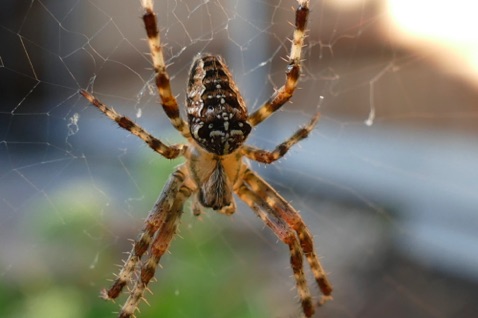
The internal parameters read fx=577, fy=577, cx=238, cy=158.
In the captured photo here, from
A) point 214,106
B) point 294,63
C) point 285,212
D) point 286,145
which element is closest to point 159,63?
point 214,106

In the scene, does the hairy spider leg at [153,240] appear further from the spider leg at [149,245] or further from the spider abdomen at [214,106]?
the spider abdomen at [214,106]

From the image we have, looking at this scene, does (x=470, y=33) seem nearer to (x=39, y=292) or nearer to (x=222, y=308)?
(x=222, y=308)

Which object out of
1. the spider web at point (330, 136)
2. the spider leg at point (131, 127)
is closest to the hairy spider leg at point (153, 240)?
the spider leg at point (131, 127)

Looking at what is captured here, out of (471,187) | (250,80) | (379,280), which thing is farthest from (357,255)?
(250,80)

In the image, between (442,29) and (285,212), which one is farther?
(442,29)

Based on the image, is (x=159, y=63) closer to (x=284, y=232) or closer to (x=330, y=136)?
(x=284, y=232)

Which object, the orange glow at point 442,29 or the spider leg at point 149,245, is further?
the orange glow at point 442,29

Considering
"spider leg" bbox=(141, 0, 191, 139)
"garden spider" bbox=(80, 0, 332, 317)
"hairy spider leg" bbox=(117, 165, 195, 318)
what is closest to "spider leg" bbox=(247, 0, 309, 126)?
"garden spider" bbox=(80, 0, 332, 317)
